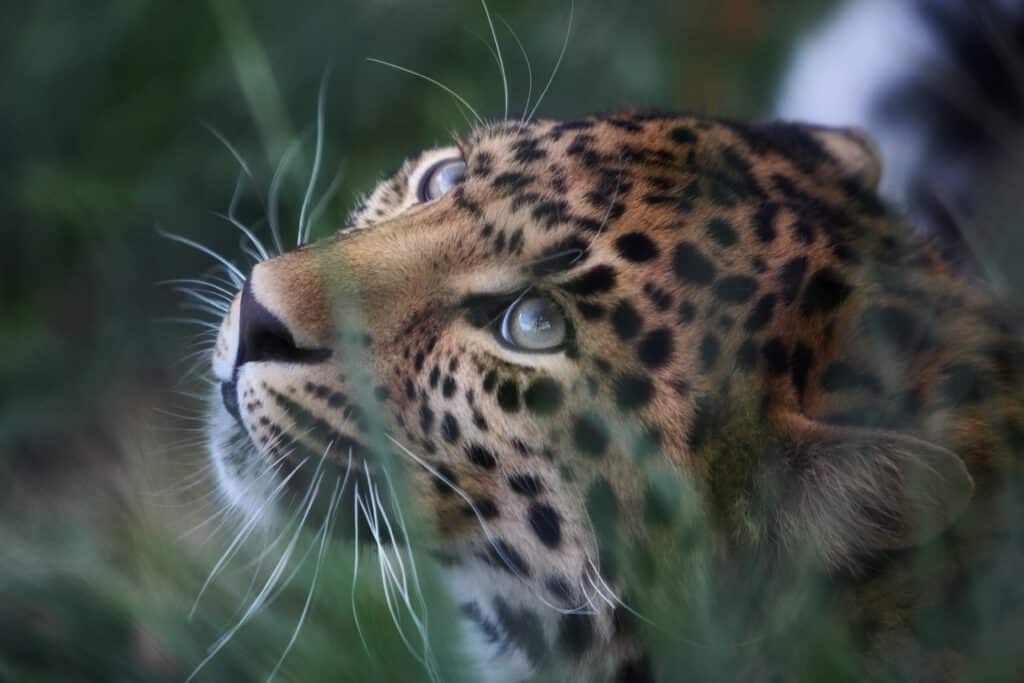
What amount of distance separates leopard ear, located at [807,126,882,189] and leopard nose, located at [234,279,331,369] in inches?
62.8

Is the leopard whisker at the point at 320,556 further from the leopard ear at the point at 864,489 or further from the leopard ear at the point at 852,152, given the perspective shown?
the leopard ear at the point at 852,152

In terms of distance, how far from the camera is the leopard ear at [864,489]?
7.11 ft

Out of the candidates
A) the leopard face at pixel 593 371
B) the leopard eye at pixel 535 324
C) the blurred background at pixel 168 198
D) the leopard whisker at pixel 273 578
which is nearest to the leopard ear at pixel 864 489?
the leopard face at pixel 593 371

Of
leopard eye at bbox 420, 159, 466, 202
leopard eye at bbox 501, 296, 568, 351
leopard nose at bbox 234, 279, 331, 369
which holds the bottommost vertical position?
leopard eye at bbox 501, 296, 568, 351

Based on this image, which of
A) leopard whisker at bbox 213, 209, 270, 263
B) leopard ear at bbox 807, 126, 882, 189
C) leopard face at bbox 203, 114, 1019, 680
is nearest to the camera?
leopard face at bbox 203, 114, 1019, 680

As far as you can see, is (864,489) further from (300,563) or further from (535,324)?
(300,563)

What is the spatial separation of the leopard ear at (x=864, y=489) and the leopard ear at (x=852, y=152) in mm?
1220

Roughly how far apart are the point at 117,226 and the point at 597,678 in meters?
2.34

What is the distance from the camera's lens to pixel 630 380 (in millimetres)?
2506

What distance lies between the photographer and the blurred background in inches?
104

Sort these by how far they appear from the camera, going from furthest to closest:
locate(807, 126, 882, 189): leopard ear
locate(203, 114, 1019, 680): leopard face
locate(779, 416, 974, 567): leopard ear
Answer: locate(807, 126, 882, 189): leopard ear, locate(203, 114, 1019, 680): leopard face, locate(779, 416, 974, 567): leopard ear

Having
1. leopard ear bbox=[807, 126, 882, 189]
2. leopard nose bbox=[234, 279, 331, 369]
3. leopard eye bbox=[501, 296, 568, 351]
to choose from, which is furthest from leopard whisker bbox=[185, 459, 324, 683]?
leopard ear bbox=[807, 126, 882, 189]

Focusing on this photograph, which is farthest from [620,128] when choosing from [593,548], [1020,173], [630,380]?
[1020,173]

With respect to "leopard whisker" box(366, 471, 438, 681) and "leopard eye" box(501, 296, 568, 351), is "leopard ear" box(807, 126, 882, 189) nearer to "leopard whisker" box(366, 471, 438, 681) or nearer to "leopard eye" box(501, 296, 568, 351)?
"leopard eye" box(501, 296, 568, 351)
